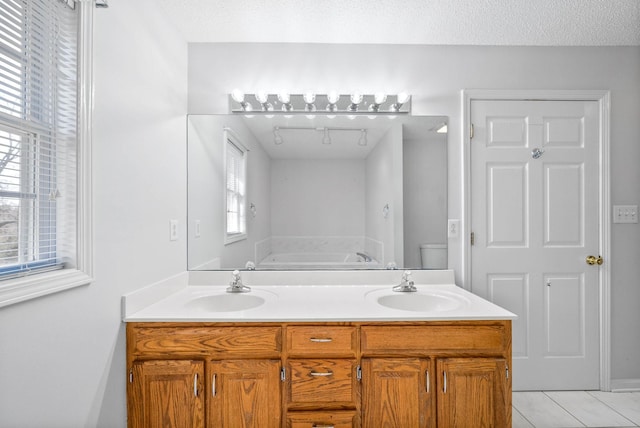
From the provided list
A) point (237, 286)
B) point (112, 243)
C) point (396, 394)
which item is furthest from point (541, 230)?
point (112, 243)

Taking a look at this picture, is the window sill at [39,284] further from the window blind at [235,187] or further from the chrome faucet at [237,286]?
the window blind at [235,187]

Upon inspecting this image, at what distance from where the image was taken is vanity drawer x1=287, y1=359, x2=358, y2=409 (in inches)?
53.3

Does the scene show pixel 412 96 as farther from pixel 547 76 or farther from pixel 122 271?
pixel 122 271

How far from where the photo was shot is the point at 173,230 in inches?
68.9

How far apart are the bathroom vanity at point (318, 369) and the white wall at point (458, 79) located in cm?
75

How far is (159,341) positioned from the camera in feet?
4.47

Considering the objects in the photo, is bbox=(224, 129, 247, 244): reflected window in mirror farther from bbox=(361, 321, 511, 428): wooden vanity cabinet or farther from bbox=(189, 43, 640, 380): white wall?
bbox=(361, 321, 511, 428): wooden vanity cabinet

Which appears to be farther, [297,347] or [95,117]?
[297,347]

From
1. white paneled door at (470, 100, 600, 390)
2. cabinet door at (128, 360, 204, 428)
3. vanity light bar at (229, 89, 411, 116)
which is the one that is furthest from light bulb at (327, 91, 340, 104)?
cabinet door at (128, 360, 204, 428)

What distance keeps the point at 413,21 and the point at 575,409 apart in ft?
7.96

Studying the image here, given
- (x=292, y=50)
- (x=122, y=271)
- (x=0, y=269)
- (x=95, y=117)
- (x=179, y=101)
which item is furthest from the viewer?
(x=292, y=50)

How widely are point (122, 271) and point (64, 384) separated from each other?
17.1 inches

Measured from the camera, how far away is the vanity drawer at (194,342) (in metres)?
1.36

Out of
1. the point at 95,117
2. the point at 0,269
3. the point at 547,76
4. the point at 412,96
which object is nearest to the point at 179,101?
the point at 95,117
